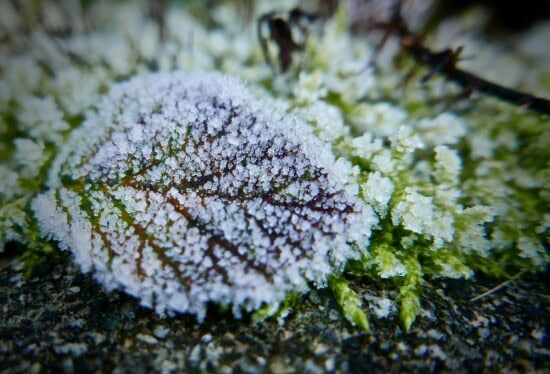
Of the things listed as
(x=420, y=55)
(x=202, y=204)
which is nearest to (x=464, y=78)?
(x=420, y=55)

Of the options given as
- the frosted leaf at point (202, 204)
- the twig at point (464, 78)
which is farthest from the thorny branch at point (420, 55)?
the frosted leaf at point (202, 204)

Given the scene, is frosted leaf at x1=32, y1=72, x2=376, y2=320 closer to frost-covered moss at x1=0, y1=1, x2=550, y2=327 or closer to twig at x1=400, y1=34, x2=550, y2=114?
frost-covered moss at x1=0, y1=1, x2=550, y2=327

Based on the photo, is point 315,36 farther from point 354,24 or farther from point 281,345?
point 281,345

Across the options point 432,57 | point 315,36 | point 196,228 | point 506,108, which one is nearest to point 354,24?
point 315,36

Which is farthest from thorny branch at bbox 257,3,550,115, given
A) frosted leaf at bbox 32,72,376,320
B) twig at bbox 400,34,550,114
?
frosted leaf at bbox 32,72,376,320

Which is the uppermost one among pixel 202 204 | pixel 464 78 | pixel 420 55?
pixel 420 55

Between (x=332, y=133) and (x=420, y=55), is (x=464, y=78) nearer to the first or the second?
(x=420, y=55)

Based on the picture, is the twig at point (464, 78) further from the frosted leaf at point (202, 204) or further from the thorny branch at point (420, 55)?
the frosted leaf at point (202, 204)
